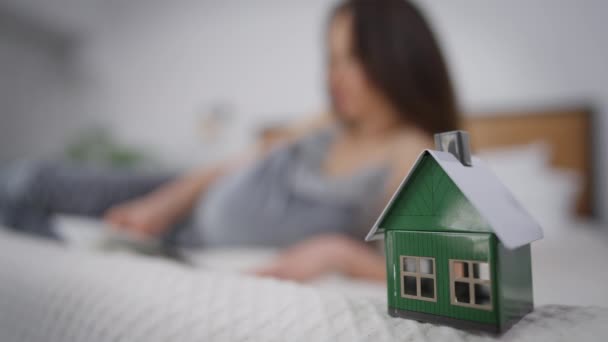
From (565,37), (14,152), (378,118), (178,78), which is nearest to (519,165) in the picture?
(565,37)

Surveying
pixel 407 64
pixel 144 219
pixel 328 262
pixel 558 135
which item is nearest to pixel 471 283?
pixel 328 262

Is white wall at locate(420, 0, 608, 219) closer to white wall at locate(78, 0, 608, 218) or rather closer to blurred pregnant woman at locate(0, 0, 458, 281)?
white wall at locate(78, 0, 608, 218)

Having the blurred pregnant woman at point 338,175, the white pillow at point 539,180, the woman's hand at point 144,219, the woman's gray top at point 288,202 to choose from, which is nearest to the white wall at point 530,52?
the white pillow at point 539,180

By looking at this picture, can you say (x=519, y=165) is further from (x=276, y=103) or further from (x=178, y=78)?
(x=178, y=78)

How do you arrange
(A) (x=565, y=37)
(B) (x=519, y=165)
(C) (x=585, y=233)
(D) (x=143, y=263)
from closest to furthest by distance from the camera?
(D) (x=143, y=263)
(C) (x=585, y=233)
(B) (x=519, y=165)
(A) (x=565, y=37)

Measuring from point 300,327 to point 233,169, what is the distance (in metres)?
1.10

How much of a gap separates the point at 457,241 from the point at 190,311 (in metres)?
0.23

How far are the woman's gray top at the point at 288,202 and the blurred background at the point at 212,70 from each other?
103cm

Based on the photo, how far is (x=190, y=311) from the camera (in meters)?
0.36

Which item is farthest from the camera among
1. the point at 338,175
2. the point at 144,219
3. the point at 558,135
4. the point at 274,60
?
the point at 274,60

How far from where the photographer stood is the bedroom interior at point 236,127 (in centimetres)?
36

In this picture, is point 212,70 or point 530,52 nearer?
point 530,52

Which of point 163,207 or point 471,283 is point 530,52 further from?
point 471,283

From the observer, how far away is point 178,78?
2912 millimetres
